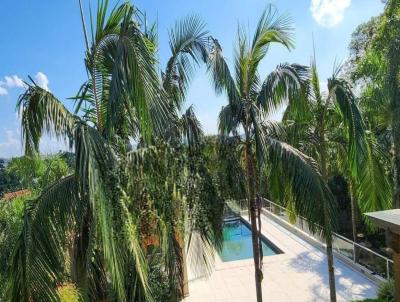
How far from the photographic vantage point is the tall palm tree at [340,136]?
554cm

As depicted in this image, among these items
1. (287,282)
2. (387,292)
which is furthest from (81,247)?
(287,282)

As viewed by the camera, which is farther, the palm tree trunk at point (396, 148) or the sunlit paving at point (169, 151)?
the palm tree trunk at point (396, 148)

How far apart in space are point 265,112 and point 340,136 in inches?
A: 96.5

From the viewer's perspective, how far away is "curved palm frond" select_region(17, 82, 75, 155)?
4.23 metres

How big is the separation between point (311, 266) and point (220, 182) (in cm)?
777

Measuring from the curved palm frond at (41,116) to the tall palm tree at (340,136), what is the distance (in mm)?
3741

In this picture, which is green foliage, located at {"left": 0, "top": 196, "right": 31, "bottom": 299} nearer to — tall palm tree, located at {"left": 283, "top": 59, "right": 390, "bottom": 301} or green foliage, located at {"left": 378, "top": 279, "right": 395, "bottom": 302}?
tall palm tree, located at {"left": 283, "top": 59, "right": 390, "bottom": 301}

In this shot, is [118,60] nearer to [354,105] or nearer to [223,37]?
[223,37]

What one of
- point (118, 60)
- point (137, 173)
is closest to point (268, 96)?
point (137, 173)

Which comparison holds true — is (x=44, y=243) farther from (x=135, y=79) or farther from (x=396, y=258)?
(x=396, y=258)

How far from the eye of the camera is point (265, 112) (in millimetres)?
6141

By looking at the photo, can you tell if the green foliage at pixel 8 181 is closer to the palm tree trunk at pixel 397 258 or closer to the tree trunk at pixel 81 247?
the tree trunk at pixel 81 247

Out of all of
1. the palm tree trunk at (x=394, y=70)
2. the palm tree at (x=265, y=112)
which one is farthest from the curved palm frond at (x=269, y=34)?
the palm tree trunk at (x=394, y=70)

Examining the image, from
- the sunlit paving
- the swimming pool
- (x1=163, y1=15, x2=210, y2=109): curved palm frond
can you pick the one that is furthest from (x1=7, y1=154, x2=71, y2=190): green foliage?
the swimming pool
